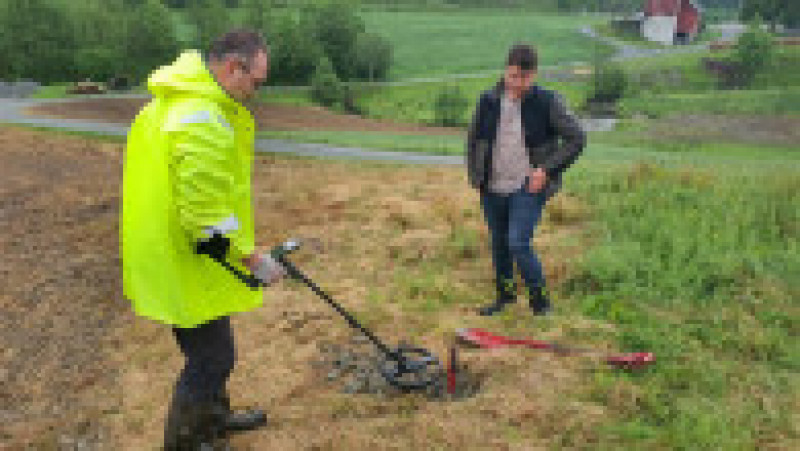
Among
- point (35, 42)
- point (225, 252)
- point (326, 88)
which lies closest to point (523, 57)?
point (225, 252)

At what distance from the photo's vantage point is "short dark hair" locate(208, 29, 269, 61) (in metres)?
3.43

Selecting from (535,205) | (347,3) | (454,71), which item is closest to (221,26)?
(347,3)

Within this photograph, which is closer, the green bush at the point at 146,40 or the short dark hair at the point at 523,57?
the short dark hair at the point at 523,57

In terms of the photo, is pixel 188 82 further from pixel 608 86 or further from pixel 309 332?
pixel 608 86

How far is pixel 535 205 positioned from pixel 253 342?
2.54 meters

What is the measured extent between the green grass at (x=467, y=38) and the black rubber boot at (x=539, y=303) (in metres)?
49.3

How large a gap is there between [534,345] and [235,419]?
2140 mm

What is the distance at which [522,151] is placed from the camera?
17.5 feet

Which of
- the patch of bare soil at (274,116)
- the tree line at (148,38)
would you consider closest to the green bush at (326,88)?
the tree line at (148,38)

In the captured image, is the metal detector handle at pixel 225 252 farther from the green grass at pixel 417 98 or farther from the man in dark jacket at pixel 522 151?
the green grass at pixel 417 98

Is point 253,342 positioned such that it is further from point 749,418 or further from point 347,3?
point 347,3

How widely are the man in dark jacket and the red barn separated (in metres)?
70.5

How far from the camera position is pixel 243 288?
3.78 metres

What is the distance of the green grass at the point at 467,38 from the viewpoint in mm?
58719
